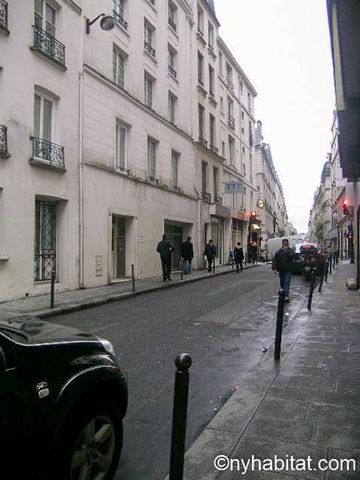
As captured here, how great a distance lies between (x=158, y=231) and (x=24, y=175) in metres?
9.40

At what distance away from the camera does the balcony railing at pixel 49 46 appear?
13695 millimetres

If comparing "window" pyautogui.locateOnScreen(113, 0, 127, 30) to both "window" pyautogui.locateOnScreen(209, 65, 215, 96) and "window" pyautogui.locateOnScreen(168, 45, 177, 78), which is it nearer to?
"window" pyautogui.locateOnScreen(168, 45, 177, 78)

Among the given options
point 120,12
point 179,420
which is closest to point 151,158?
point 120,12

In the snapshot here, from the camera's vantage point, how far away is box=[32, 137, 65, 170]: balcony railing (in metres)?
13.5

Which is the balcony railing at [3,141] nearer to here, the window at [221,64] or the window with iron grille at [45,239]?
the window with iron grille at [45,239]

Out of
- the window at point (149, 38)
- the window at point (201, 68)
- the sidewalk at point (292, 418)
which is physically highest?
the window at point (201, 68)

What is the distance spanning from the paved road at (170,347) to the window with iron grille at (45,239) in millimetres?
2915

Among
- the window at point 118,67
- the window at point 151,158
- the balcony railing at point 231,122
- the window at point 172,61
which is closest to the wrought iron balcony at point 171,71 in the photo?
the window at point 172,61

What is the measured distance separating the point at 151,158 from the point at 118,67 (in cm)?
452

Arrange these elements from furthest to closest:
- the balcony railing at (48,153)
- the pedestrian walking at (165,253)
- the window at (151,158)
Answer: the window at (151,158) → the pedestrian walking at (165,253) → the balcony railing at (48,153)

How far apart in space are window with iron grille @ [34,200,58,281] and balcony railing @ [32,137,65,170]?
1245 millimetres

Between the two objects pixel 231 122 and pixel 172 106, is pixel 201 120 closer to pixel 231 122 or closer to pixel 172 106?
pixel 172 106

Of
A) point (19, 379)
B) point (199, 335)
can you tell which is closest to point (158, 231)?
point (199, 335)

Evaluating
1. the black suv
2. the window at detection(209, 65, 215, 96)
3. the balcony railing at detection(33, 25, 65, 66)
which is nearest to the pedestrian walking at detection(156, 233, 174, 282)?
the balcony railing at detection(33, 25, 65, 66)
